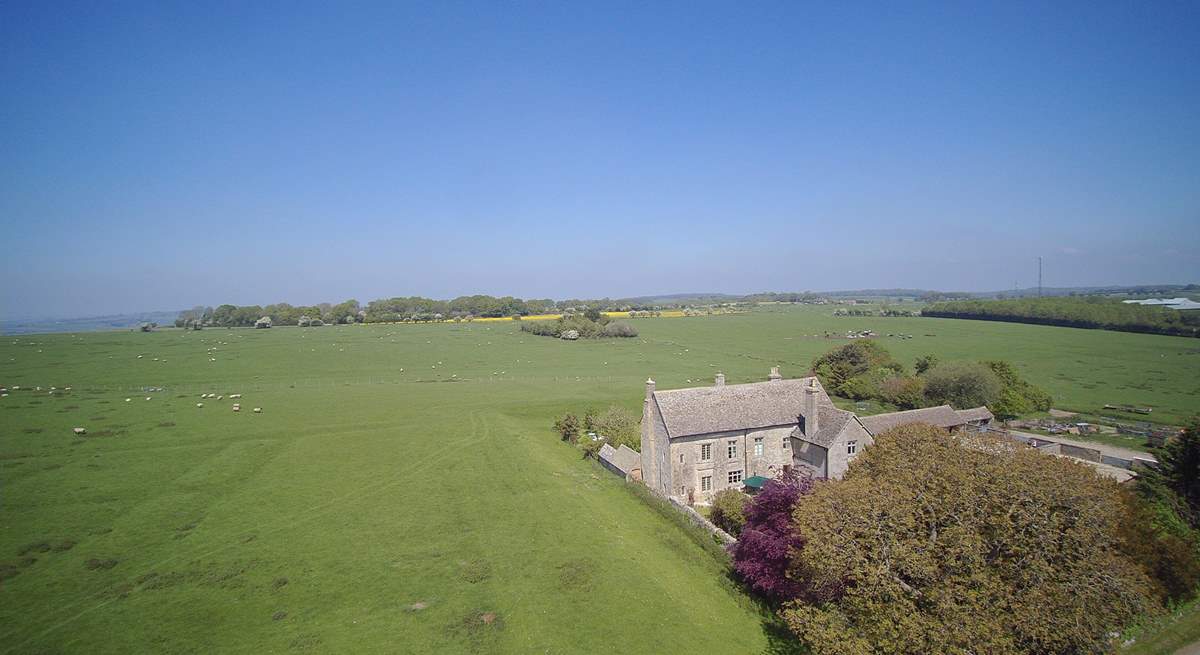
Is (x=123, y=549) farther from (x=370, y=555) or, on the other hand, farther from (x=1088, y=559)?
→ (x=1088, y=559)

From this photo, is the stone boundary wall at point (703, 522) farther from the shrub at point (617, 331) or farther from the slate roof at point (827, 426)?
the shrub at point (617, 331)

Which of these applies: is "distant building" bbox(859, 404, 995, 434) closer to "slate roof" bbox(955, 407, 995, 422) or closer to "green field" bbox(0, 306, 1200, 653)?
"slate roof" bbox(955, 407, 995, 422)

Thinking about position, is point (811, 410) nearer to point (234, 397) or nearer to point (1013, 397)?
point (1013, 397)

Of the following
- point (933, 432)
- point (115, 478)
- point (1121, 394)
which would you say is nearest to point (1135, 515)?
point (933, 432)

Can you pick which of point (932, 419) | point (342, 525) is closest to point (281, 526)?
point (342, 525)

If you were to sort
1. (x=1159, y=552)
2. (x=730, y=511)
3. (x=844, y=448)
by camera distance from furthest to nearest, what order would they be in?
1. (x=844, y=448)
2. (x=730, y=511)
3. (x=1159, y=552)

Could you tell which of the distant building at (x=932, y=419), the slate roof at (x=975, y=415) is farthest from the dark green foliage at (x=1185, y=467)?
the slate roof at (x=975, y=415)
